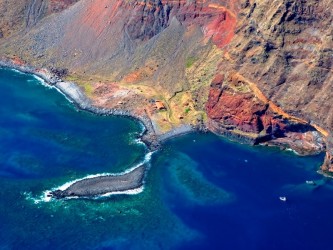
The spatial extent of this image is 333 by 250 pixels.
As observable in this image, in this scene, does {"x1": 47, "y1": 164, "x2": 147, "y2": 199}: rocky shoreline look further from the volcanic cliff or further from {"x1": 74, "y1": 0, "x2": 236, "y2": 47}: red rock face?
{"x1": 74, "y1": 0, "x2": 236, "y2": 47}: red rock face

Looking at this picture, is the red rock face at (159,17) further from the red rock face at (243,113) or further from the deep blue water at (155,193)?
the deep blue water at (155,193)

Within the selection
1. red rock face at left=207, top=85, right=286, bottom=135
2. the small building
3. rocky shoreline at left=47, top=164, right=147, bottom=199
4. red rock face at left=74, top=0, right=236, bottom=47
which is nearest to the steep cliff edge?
red rock face at left=207, top=85, right=286, bottom=135

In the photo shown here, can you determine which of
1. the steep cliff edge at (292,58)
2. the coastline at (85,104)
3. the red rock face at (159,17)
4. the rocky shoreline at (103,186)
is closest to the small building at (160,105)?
the coastline at (85,104)

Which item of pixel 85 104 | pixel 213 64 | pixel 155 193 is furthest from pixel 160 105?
pixel 155 193

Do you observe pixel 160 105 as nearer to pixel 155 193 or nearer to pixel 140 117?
pixel 140 117

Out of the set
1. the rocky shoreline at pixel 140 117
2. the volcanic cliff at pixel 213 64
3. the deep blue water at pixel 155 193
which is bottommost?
the deep blue water at pixel 155 193

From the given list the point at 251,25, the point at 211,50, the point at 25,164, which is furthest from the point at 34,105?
the point at 251,25

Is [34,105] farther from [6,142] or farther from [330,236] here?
[330,236]
